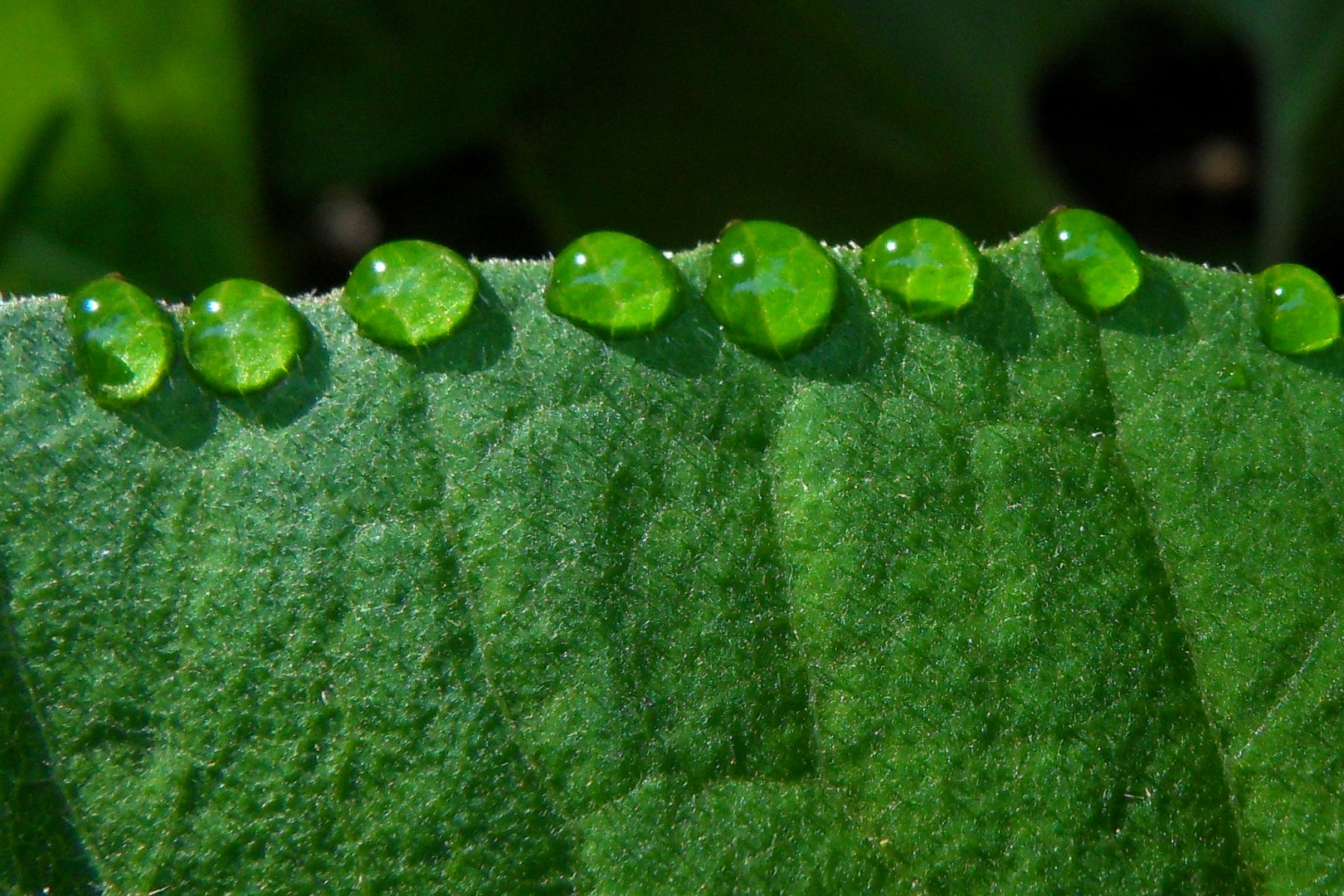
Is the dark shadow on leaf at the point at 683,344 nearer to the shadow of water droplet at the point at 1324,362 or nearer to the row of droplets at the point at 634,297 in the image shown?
the row of droplets at the point at 634,297

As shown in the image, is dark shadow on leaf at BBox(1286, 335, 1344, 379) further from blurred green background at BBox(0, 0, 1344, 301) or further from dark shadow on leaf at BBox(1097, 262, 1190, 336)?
blurred green background at BBox(0, 0, 1344, 301)

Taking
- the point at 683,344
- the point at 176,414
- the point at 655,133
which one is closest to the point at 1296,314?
the point at 683,344

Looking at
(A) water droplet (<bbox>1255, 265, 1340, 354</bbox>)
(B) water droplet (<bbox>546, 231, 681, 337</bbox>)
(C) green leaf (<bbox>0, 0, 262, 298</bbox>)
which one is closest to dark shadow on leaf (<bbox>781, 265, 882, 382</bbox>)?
(B) water droplet (<bbox>546, 231, 681, 337</bbox>)

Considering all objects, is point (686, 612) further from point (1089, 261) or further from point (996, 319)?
point (1089, 261)

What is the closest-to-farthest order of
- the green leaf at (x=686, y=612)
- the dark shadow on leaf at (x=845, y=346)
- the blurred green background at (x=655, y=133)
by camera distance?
the green leaf at (x=686, y=612), the dark shadow on leaf at (x=845, y=346), the blurred green background at (x=655, y=133)

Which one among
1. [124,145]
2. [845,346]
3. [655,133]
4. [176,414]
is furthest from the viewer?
[655,133]

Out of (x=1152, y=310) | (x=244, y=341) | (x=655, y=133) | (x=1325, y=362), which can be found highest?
(x=655, y=133)

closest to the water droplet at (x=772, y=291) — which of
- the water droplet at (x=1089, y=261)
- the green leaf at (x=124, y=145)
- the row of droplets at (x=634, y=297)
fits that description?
the row of droplets at (x=634, y=297)

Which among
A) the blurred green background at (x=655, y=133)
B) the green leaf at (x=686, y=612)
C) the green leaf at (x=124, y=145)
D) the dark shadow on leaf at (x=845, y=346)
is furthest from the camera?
the blurred green background at (x=655, y=133)
